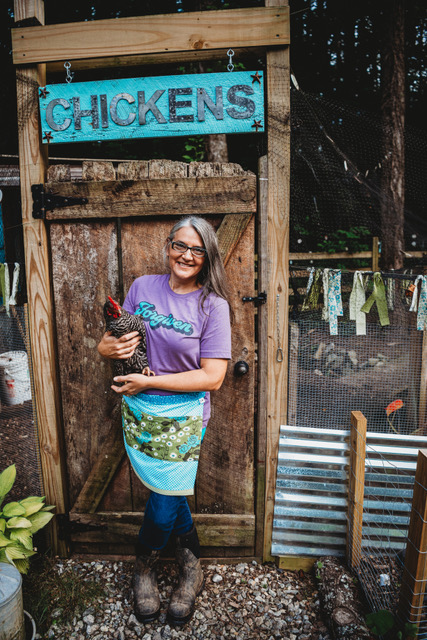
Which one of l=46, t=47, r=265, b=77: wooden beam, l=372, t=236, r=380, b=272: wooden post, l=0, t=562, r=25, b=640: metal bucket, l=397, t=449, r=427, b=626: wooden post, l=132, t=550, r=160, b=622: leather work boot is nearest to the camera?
l=397, t=449, r=427, b=626: wooden post

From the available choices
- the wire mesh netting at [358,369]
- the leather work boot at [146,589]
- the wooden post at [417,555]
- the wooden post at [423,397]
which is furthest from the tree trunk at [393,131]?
the leather work boot at [146,589]

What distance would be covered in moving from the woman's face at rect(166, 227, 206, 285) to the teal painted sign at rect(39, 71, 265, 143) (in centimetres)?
77

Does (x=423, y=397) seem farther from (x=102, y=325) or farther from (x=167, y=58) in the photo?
(x=167, y=58)

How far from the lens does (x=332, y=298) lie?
2.53m

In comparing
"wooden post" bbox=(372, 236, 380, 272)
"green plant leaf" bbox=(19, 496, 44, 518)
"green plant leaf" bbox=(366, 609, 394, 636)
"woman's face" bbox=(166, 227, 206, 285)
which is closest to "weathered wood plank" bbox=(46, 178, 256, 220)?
"woman's face" bbox=(166, 227, 206, 285)

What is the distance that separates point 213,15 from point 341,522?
3132 millimetres

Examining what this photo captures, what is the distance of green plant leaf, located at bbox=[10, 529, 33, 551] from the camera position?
2.13 m

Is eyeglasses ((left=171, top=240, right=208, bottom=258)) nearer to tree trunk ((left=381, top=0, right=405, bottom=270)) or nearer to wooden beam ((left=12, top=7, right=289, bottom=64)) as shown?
wooden beam ((left=12, top=7, right=289, bottom=64))

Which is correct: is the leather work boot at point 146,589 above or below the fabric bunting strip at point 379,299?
below

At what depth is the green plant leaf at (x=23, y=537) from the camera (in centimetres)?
213

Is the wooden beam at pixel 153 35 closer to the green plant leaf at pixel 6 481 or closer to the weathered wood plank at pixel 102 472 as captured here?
the weathered wood plank at pixel 102 472

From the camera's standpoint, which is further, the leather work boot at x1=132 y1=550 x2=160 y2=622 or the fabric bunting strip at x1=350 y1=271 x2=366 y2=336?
the fabric bunting strip at x1=350 y1=271 x2=366 y2=336

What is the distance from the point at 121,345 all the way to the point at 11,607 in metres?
1.34

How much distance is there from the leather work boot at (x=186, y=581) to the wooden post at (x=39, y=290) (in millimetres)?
896
